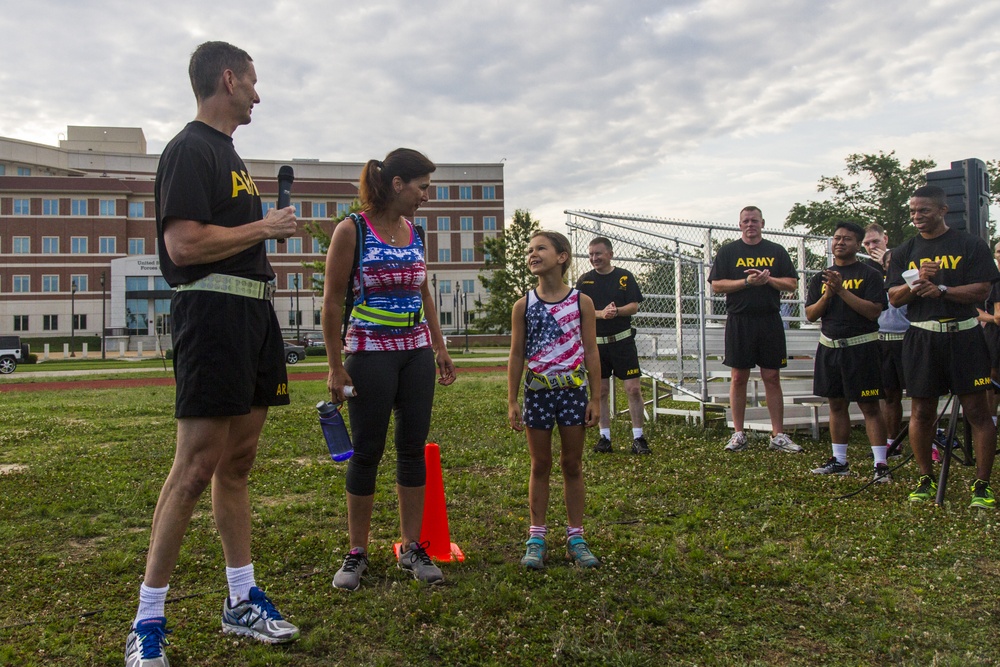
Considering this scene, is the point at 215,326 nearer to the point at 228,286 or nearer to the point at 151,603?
the point at 228,286

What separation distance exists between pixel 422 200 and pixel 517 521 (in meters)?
2.20

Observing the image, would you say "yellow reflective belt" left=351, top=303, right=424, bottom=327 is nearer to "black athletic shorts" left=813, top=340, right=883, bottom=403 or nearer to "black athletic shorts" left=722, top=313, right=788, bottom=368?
"black athletic shorts" left=813, top=340, right=883, bottom=403

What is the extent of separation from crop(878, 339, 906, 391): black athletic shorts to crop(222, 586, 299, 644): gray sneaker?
5818 mm

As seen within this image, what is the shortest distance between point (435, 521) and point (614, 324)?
427 cm

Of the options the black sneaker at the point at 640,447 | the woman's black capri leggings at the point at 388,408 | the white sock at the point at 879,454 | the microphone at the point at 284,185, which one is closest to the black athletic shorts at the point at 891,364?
the white sock at the point at 879,454

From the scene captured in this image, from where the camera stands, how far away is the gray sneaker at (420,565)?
11.8 feet

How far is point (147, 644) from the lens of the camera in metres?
2.64

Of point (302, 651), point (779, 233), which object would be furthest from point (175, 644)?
point (779, 233)

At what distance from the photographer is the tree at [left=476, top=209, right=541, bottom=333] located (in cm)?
4088

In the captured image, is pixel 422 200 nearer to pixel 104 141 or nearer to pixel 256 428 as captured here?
pixel 256 428

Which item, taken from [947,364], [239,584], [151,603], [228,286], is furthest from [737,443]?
[151,603]

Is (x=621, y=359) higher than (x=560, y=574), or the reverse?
(x=621, y=359)

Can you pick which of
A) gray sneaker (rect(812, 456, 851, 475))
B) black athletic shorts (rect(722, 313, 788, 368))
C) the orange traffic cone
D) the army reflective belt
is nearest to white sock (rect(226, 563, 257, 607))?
the orange traffic cone

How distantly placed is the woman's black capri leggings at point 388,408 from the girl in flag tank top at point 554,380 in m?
0.57
